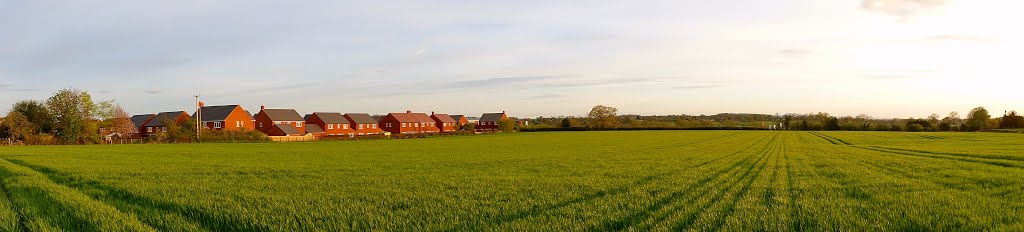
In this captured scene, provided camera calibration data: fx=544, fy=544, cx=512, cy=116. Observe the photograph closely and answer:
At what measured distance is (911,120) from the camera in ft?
391

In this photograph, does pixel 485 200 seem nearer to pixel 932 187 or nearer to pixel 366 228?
pixel 366 228

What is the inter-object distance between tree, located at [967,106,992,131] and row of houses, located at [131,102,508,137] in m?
119

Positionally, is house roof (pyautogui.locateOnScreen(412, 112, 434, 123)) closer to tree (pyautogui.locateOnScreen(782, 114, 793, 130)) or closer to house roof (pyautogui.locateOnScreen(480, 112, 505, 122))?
house roof (pyautogui.locateOnScreen(480, 112, 505, 122))

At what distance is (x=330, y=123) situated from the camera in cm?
10962

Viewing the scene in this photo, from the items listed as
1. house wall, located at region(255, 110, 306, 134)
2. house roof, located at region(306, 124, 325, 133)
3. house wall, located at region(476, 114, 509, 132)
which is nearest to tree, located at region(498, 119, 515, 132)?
house wall, located at region(476, 114, 509, 132)

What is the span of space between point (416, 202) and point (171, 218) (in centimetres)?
401

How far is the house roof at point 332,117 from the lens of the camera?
360ft

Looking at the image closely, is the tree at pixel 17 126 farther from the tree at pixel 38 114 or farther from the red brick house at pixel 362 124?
the red brick house at pixel 362 124

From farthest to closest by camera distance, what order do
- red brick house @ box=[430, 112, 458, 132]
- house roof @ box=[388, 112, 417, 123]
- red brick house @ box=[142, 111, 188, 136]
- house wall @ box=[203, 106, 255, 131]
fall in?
red brick house @ box=[430, 112, 458, 132] → house roof @ box=[388, 112, 417, 123] → red brick house @ box=[142, 111, 188, 136] → house wall @ box=[203, 106, 255, 131]

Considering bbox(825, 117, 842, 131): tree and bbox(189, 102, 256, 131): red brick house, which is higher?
bbox(189, 102, 256, 131): red brick house

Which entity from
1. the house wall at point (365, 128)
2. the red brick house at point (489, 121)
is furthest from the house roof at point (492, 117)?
the house wall at point (365, 128)

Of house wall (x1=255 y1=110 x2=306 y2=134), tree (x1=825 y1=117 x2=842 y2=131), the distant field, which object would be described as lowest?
the distant field

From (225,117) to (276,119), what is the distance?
991 cm

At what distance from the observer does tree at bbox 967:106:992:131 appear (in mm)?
111625
